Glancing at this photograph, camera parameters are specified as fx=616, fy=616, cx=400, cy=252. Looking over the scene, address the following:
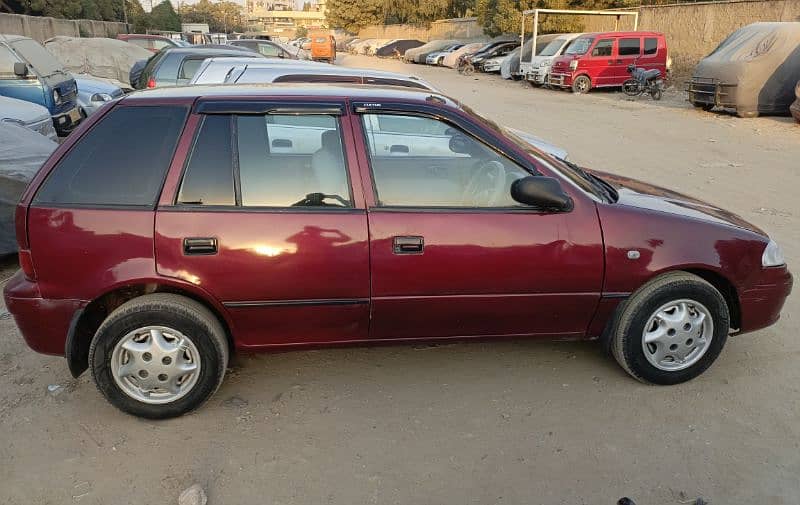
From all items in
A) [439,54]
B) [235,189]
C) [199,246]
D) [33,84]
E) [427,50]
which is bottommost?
[199,246]

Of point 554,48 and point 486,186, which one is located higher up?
point 554,48

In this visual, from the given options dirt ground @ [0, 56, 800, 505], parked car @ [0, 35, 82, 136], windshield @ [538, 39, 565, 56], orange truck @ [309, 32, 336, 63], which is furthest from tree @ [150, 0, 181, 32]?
dirt ground @ [0, 56, 800, 505]

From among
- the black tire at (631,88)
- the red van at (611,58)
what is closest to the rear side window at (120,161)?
the black tire at (631,88)

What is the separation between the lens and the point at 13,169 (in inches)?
217

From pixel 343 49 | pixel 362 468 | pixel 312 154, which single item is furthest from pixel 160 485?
pixel 343 49

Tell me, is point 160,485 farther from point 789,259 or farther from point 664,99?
point 664,99

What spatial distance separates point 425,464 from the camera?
9.75 feet

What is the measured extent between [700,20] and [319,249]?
26018mm

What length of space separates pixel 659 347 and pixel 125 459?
115 inches

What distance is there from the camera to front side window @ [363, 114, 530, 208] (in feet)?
10.9

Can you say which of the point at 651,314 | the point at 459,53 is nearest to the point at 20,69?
the point at 651,314

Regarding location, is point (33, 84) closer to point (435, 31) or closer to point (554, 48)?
point (554, 48)

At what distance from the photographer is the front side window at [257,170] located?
3.18m

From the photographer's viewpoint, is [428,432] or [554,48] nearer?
[428,432]
